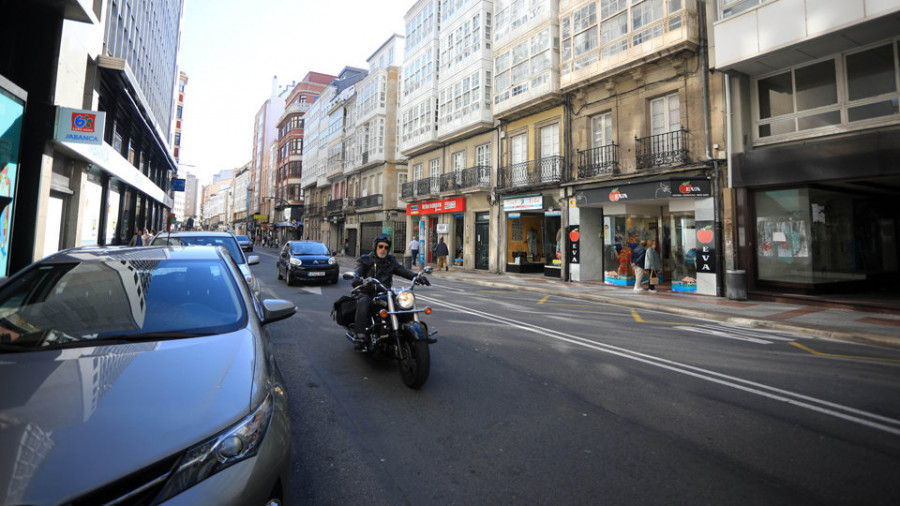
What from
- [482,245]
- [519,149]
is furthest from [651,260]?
[482,245]

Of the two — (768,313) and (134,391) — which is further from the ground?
(134,391)

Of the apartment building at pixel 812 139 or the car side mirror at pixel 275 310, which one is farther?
the apartment building at pixel 812 139

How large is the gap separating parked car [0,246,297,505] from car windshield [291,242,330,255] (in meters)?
11.3

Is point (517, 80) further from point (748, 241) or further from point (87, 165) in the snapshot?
point (87, 165)

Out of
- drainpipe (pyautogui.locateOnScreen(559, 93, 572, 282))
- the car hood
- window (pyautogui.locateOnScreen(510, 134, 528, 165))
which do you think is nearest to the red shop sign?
window (pyautogui.locateOnScreen(510, 134, 528, 165))

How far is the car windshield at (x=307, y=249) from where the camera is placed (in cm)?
1397

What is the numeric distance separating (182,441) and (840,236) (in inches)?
670

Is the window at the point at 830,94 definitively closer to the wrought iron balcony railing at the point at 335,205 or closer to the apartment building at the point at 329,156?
the apartment building at the point at 329,156

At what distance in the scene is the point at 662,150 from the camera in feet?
47.5

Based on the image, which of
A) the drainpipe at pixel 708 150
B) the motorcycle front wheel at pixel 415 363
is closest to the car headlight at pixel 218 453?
the motorcycle front wheel at pixel 415 363

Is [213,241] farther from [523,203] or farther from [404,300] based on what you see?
[523,203]

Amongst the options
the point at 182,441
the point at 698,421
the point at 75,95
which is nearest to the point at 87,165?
the point at 75,95

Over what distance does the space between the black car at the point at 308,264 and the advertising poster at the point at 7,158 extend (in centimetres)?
621

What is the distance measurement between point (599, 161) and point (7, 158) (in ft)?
57.6
